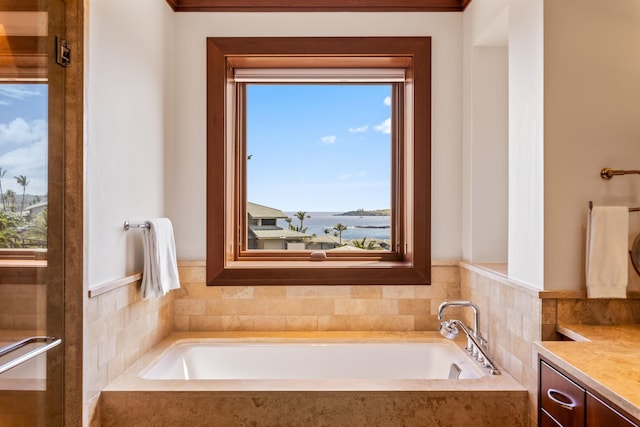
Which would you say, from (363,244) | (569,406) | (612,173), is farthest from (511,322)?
(363,244)

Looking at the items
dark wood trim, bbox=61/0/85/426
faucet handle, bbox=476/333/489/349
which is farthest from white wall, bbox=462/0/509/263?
dark wood trim, bbox=61/0/85/426

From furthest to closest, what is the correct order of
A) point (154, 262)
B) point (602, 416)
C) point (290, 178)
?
point (290, 178) → point (154, 262) → point (602, 416)

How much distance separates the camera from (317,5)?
8.71 ft

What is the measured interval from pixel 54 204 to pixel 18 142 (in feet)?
0.91

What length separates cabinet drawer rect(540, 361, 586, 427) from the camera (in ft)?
4.36

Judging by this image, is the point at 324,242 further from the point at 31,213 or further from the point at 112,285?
the point at 31,213

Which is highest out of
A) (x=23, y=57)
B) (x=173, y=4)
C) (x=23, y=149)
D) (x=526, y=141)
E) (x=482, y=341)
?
(x=173, y=4)

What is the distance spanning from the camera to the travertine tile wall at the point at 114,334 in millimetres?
1766

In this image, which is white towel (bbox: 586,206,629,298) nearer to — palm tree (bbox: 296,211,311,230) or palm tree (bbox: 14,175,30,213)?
palm tree (bbox: 296,211,311,230)

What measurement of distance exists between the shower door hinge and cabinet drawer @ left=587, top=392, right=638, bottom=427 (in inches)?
80.0

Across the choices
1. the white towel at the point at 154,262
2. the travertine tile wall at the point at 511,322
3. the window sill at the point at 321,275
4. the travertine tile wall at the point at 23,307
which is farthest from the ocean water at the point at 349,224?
the travertine tile wall at the point at 23,307

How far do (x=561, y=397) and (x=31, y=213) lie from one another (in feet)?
5.98

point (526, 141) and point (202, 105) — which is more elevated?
point (202, 105)

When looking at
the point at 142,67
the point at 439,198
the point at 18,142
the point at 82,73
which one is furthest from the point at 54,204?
the point at 439,198
